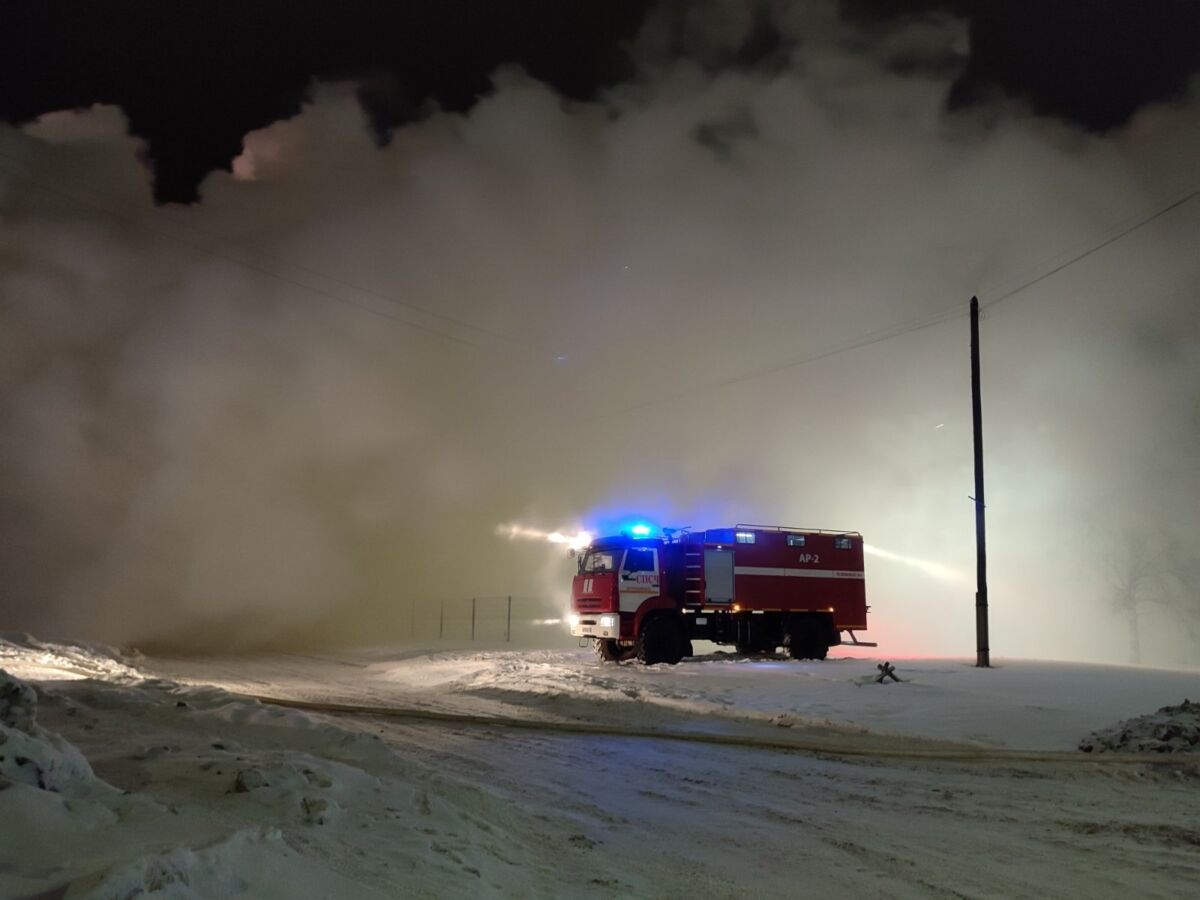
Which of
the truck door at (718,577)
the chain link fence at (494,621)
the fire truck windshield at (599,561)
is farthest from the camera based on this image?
the chain link fence at (494,621)

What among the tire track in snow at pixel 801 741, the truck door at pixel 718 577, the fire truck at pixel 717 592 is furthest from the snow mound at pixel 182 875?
the truck door at pixel 718 577

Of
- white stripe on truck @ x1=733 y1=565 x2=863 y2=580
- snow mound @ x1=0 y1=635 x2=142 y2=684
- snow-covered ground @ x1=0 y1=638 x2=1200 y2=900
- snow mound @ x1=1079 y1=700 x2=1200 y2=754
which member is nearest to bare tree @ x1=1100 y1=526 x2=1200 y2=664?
white stripe on truck @ x1=733 y1=565 x2=863 y2=580

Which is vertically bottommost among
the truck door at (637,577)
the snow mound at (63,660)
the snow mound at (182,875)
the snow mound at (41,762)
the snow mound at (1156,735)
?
the snow mound at (63,660)

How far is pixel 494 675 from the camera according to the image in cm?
1554

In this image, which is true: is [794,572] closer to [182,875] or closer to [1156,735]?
[1156,735]

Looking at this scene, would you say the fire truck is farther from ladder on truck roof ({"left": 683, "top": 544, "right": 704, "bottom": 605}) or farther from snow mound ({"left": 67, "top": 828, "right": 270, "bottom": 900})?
snow mound ({"left": 67, "top": 828, "right": 270, "bottom": 900})

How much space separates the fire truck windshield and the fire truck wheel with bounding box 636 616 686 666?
→ 5.31 feet

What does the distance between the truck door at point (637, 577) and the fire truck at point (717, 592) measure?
0.08 ft

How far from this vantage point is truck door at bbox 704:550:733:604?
19906 millimetres

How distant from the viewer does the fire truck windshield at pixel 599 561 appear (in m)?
19.2

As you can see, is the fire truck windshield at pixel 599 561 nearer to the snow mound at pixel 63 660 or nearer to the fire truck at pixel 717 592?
the fire truck at pixel 717 592

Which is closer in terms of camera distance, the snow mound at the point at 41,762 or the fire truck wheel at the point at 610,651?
the snow mound at the point at 41,762

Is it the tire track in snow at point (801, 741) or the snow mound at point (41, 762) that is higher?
the snow mound at point (41, 762)

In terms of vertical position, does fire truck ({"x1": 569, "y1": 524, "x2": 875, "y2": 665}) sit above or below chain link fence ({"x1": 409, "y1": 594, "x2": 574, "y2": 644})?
above
